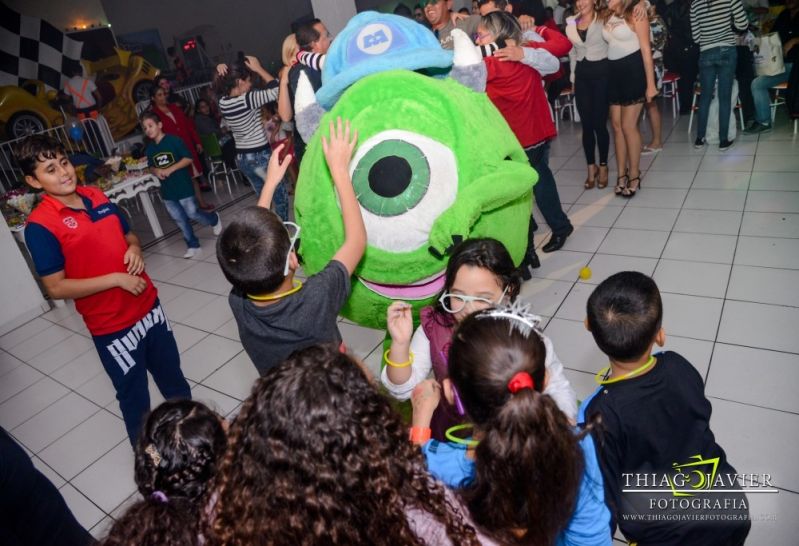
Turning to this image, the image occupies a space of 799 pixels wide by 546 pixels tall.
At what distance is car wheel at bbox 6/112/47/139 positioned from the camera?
8.49 metres

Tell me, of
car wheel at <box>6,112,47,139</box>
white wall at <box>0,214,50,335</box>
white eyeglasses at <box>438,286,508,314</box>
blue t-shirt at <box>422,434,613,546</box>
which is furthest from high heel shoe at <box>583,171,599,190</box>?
car wheel at <box>6,112,47,139</box>

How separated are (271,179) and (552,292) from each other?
6.51 feet

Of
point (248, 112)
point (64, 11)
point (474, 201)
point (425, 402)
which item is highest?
point (64, 11)

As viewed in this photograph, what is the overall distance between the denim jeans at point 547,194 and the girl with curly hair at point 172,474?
9.46ft

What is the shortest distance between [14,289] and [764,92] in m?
7.21

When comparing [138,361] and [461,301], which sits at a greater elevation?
[461,301]

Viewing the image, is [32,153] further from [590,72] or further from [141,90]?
[141,90]

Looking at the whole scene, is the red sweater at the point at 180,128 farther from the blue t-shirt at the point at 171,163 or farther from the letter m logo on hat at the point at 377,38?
the letter m logo on hat at the point at 377,38

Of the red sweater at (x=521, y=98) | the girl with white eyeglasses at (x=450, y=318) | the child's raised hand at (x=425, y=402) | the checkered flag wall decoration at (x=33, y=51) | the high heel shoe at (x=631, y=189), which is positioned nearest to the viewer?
the child's raised hand at (x=425, y=402)

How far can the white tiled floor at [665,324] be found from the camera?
85.5 inches

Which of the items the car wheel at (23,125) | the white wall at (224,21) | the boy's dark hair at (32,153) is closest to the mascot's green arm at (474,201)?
the boy's dark hair at (32,153)

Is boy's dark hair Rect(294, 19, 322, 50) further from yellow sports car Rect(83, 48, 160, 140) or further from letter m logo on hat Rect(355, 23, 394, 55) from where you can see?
yellow sports car Rect(83, 48, 160, 140)

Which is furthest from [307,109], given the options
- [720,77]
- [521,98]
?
[720,77]

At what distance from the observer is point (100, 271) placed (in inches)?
84.7
